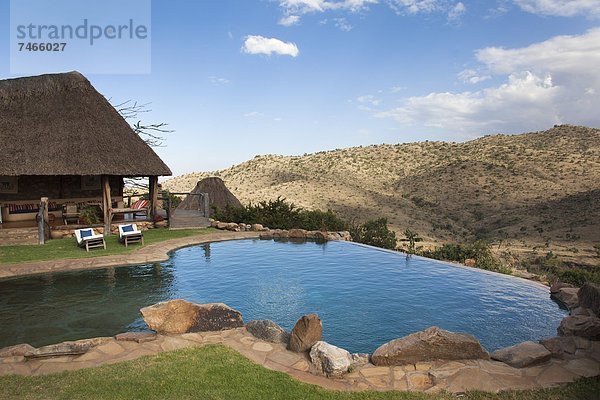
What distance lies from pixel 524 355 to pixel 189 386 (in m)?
4.80

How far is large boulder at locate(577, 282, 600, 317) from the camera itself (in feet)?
25.5

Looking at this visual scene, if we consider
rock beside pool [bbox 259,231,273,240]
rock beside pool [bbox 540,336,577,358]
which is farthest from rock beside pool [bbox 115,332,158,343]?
rock beside pool [bbox 259,231,273,240]

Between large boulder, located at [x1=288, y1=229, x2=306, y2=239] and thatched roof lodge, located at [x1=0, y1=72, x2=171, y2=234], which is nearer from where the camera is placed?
thatched roof lodge, located at [x1=0, y1=72, x2=171, y2=234]

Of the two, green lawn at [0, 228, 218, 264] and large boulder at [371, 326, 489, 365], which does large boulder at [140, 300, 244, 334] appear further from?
green lawn at [0, 228, 218, 264]

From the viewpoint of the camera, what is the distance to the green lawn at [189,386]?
4.98 meters

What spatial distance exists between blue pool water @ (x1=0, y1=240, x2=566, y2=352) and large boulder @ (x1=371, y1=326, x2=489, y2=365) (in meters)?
1.22

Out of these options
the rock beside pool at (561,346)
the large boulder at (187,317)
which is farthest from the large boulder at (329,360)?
the rock beside pool at (561,346)

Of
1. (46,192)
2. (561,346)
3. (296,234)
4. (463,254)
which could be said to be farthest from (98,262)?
(463,254)

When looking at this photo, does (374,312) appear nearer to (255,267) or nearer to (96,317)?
(255,267)

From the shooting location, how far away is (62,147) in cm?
1641

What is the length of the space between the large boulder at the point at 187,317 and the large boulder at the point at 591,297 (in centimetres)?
676

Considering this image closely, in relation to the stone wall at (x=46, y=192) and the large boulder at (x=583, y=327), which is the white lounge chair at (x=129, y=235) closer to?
the stone wall at (x=46, y=192)

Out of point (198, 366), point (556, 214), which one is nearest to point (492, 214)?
point (556, 214)

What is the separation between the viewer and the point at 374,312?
9.06 metres
